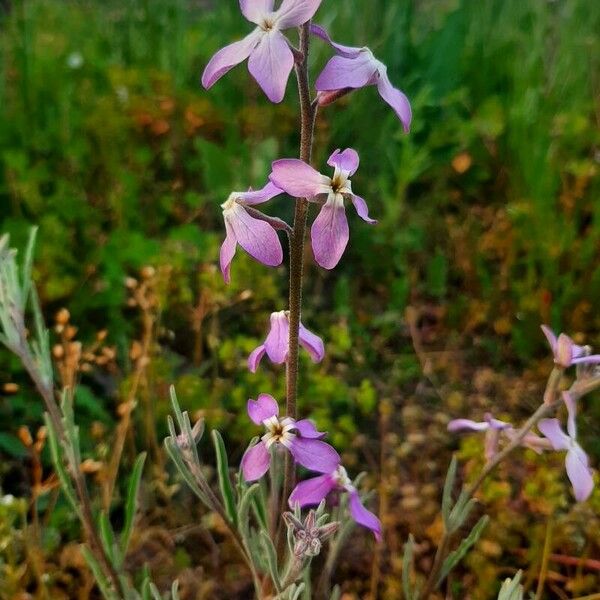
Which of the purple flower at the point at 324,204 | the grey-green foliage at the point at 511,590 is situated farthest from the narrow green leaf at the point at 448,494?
the purple flower at the point at 324,204

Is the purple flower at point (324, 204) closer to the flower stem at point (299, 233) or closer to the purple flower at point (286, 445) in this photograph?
the flower stem at point (299, 233)

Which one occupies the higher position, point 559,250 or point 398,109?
point 398,109

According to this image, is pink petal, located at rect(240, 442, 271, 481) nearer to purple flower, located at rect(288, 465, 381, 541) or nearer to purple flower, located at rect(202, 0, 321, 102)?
purple flower, located at rect(288, 465, 381, 541)

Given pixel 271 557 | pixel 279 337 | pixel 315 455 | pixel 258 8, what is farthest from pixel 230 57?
pixel 271 557

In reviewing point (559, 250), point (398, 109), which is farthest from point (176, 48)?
point (398, 109)

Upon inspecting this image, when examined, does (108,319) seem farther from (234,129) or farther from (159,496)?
(234,129)

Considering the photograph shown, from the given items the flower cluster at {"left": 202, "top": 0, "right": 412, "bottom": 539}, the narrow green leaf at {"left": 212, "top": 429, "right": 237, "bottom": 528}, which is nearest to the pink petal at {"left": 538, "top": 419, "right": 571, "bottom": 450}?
the flower cluster at {"left": 202, "top": 0, "right": 412, "bottom": 539}
